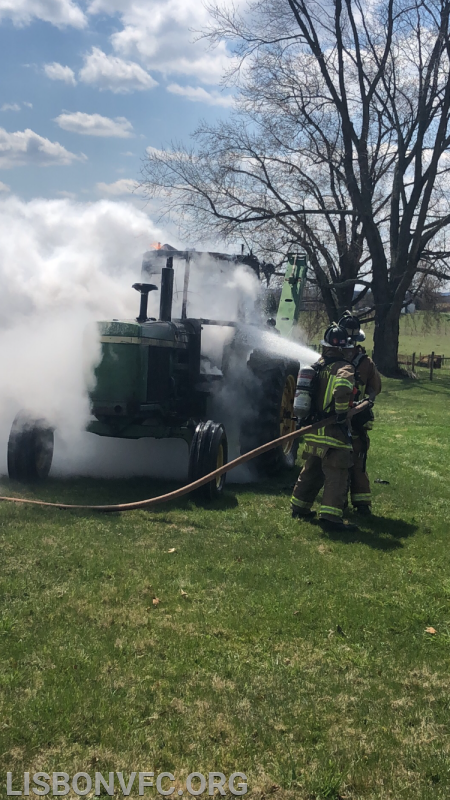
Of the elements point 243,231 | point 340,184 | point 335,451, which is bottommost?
point 335,451

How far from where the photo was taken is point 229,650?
3.99m

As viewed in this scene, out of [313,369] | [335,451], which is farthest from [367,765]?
[313,369]

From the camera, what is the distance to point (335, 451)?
668cm

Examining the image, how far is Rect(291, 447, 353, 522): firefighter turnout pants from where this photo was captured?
21.5 feet

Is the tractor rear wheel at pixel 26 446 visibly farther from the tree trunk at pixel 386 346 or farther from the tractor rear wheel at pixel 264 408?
the tree trunk at pixel 386 346

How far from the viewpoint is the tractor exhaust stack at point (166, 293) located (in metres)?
8.14

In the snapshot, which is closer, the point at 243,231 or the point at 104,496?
the point at 104,496

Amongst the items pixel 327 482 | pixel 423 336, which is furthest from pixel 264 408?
Answer: pixel 423 336

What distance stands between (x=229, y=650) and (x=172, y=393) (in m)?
4.36

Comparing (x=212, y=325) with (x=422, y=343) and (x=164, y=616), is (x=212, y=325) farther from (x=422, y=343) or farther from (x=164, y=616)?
(x=422, y=343)

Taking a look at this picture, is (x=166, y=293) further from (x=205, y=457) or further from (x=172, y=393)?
(x=205, y=457)

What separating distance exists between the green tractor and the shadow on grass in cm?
140

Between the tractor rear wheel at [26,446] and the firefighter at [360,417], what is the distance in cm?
346

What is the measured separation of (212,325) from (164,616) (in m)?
5.01
